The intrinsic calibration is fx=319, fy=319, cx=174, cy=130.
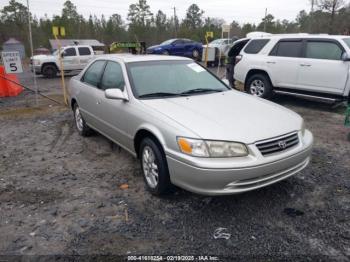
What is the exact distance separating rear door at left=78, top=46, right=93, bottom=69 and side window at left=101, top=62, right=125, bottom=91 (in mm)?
13449

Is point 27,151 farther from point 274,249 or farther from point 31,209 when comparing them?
point 274,249

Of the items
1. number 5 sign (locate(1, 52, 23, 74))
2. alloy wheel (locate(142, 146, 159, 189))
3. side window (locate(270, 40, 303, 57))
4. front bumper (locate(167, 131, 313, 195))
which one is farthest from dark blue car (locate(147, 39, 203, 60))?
front bumper (locate(167, 131, 313, 195))

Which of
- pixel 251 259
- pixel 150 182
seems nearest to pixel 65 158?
pixel 150 182

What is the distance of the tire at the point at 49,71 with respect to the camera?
56.1 ft

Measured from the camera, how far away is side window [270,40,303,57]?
802 centimetres

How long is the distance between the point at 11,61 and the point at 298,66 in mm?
7411

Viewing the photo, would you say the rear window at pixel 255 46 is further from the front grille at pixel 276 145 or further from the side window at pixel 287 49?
the front grille at pixel 276 145

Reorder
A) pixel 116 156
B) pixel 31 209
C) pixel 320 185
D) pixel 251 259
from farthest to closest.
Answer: pixel 116 156
pixel 320 185
pixel 31 209
pixel 251 259

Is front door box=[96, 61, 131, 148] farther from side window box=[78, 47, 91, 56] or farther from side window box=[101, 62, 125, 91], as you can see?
side window box=[78, 47, 91, 56]

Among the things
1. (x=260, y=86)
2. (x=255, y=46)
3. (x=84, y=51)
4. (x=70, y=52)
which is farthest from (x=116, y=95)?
(x=84, y=51)

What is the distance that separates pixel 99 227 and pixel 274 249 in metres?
1.69

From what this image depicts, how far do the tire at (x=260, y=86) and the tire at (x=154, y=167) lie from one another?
5.69m

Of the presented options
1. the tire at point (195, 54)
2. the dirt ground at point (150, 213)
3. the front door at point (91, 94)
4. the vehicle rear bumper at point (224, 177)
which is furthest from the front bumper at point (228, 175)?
the tire at point (195, 54)

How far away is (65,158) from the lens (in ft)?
16.8
